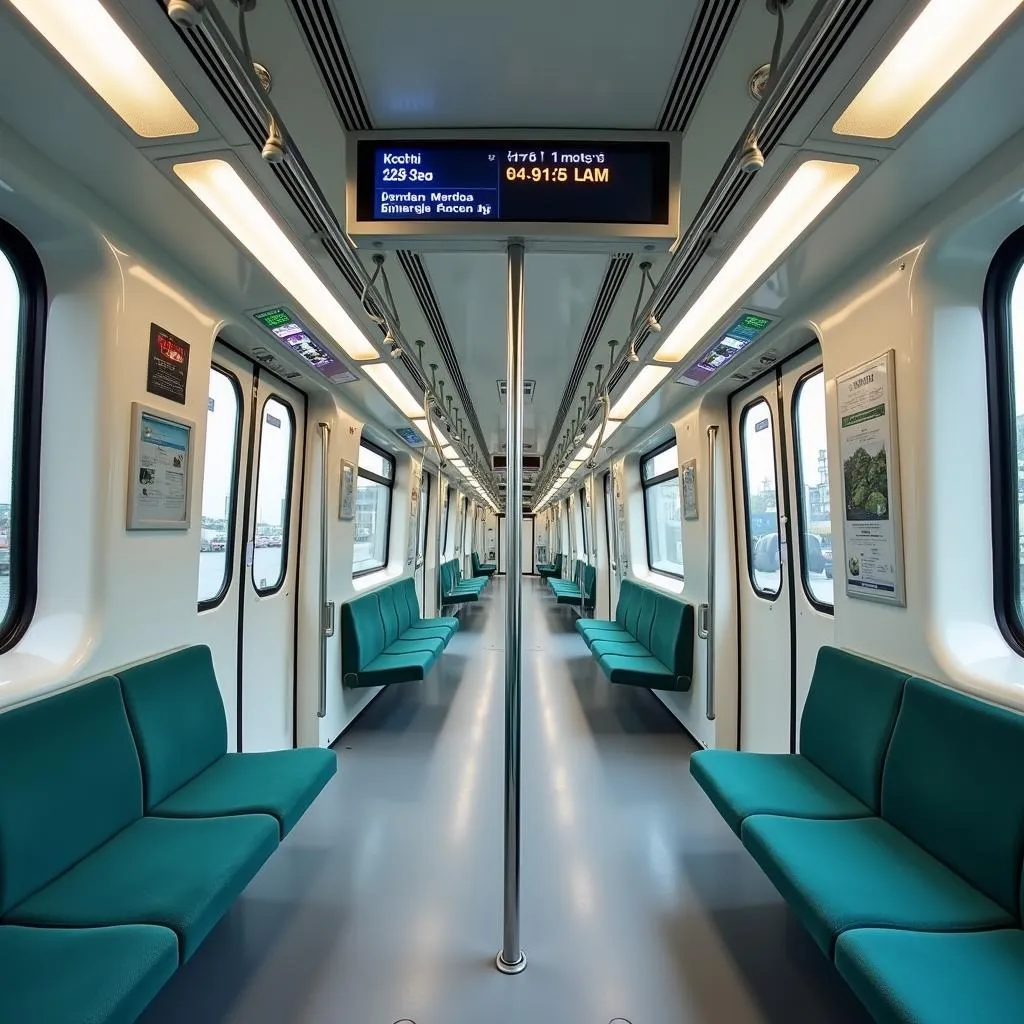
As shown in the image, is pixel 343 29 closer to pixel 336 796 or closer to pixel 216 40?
pixel 216 40

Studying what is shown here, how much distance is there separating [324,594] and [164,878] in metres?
2.39

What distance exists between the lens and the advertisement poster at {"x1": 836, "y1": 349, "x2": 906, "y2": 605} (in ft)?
7.14

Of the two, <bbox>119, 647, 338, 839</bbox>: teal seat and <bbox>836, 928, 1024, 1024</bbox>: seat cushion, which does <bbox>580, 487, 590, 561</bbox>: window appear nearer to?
<bbox>119, 647, 338, 839</bbox>: teal seat

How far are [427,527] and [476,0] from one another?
7.59m

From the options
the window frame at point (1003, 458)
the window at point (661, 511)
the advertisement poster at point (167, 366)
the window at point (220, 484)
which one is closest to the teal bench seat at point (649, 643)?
the window at point (661, 511)

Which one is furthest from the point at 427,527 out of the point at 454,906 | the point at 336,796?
the point at 454,906

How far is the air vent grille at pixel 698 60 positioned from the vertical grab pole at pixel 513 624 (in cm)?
→ 73

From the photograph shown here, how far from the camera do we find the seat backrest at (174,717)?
215 centimetres

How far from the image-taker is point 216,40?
1222 millimetres

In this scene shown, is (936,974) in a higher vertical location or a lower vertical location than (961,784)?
lower

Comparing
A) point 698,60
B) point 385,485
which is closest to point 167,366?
point 698,60

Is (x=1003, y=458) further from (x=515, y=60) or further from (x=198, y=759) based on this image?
(x=198, y=759)

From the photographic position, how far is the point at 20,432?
204 cm

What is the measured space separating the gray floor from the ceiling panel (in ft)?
10.2
